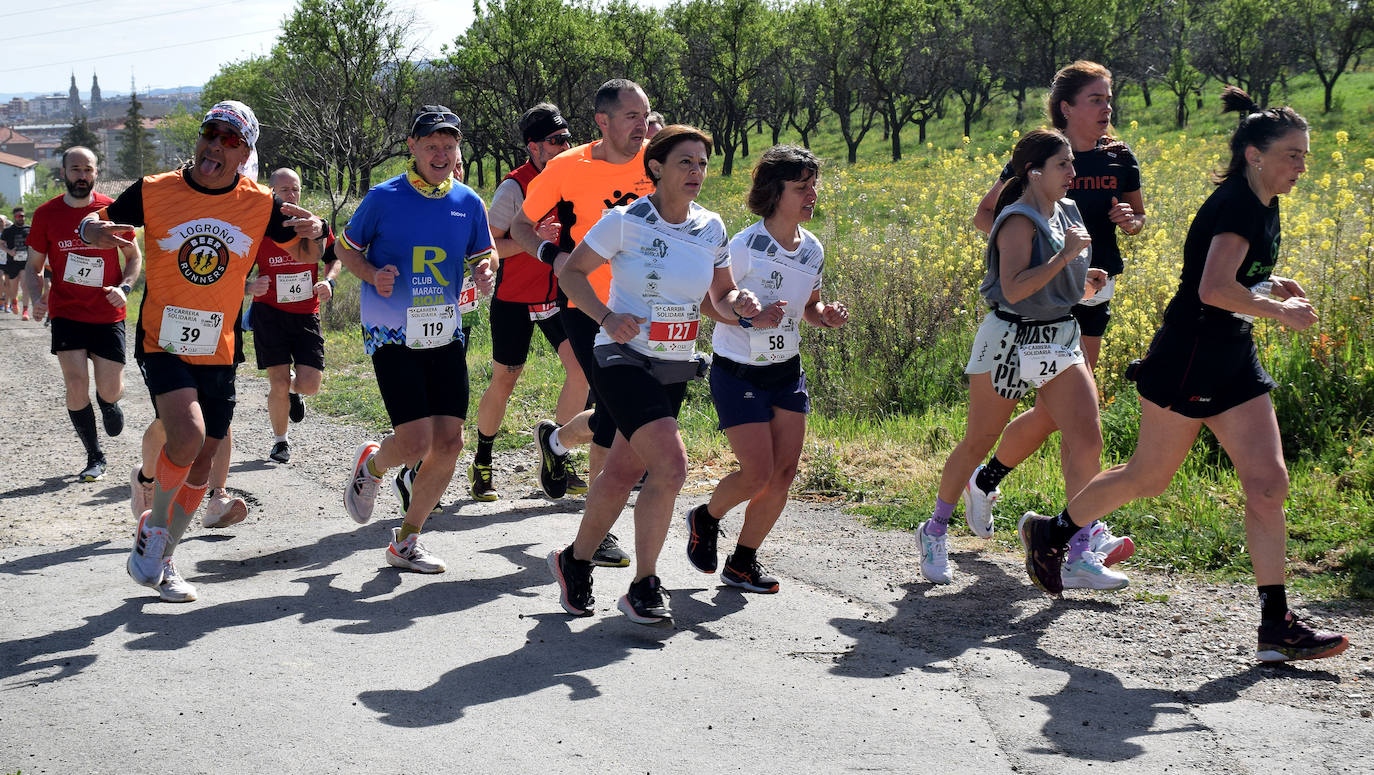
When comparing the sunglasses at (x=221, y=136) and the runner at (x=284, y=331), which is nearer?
the sunglasses at (x=221, y=136)

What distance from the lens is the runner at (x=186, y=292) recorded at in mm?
5535

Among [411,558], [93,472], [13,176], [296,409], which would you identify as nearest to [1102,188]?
[411,558]

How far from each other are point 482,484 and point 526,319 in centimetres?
110

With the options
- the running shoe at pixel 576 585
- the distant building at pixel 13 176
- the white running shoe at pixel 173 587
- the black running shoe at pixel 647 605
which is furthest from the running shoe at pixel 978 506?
the distant building at pixel 13 176

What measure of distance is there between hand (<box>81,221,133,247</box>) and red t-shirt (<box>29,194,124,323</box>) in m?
3.26

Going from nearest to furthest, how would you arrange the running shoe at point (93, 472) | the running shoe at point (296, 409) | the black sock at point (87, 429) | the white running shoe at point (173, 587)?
the white running shoe at point (173, 587), the running shoe at point (93, 472), the black sock at point (87, 429), the running shoe at point (296, 409)

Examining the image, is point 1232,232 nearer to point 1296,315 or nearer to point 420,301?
point 1296,315

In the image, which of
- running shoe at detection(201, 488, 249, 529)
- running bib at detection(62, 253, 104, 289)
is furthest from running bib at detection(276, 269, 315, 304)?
running shoe at detection(201, 488, 249, 529)

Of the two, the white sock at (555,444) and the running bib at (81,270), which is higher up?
the running bib at (81,270)

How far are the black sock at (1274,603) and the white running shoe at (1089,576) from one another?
0.85 meters

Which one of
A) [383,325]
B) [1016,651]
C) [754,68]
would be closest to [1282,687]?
[1016,651]

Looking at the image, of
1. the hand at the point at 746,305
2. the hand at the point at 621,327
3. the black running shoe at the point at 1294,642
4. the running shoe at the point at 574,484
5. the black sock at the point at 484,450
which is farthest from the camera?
the black sock at the point at 484,450

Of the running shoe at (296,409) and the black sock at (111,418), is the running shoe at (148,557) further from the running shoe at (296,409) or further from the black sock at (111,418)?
the running shoe at (296,409)

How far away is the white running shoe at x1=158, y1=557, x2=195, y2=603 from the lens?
5516mm
